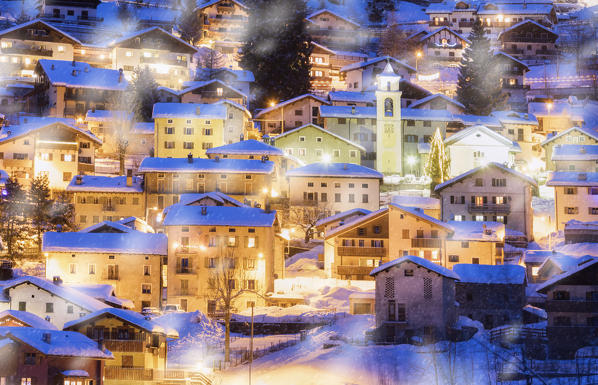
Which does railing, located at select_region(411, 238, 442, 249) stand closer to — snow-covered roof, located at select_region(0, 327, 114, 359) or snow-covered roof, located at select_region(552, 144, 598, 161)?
snow-covered roof, located at select_region(552, 144, 598, 161)

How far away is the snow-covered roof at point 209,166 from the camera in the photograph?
60.4m

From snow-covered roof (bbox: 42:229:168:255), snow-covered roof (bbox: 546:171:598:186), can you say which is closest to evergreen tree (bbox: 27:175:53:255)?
snow-covered roof (bbox: 42:229:168:255)

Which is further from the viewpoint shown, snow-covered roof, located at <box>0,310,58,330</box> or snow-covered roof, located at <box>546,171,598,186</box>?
snow-covered roof, located at <box>546,171,598,186</box>

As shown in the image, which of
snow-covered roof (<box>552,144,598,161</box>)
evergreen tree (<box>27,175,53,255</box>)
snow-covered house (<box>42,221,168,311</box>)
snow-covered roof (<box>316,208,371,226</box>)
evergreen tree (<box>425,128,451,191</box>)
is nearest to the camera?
snow-covered house (<box>42,221,168,311</box>)

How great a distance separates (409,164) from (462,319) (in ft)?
100

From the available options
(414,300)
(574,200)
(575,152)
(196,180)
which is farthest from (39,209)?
(575,152)

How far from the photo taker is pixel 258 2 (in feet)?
294

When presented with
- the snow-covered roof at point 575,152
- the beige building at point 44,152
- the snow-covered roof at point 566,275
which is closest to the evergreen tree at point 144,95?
the beige building at point 44,152

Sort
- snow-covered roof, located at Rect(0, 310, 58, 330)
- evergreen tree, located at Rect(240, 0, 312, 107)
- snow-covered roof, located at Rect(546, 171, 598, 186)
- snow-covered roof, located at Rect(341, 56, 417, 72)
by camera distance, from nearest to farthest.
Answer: snow-covered roof, located at Rect(0, 310, 58, 330)
snow-covered roof, located at Rect(546, 171, 598, 186)
evergreen tree, located at Rect(240, 0, 312, 107)
snow-covered roof, located at Rect(341, 56, 417, 72)

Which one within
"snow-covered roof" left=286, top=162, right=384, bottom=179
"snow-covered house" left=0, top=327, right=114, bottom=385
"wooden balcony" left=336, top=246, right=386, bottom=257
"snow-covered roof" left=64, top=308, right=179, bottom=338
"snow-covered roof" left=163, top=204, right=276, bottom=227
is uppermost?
"snow-covered roof" left=286, top=162, right=384, bottom=179

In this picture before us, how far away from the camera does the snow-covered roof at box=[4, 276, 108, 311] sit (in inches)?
1656

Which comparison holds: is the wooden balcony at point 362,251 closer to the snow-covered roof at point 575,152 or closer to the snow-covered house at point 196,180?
the snow-covered house at point 196,180

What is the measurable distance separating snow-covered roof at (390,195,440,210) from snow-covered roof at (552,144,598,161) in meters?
13.4

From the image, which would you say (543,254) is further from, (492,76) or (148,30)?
(148,30)
